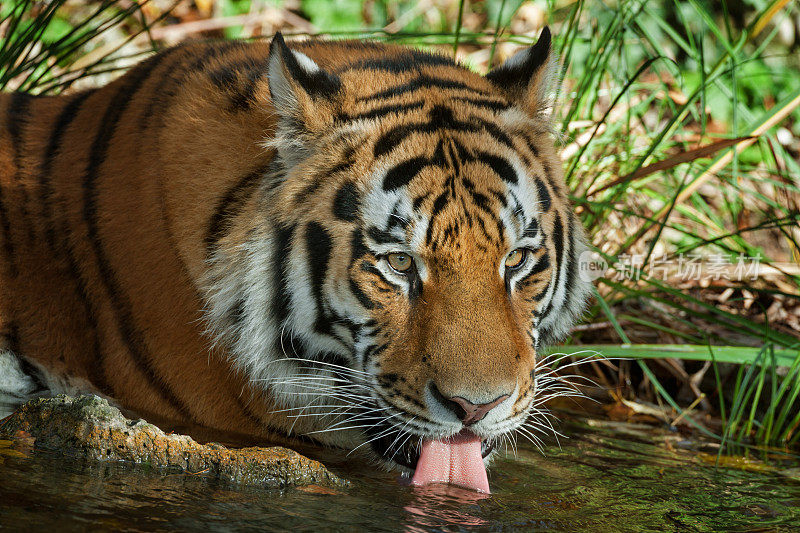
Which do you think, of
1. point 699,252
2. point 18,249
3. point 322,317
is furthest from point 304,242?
point 699,252

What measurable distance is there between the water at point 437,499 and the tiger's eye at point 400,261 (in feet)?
1.80

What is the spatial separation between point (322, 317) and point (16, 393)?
44.1 inches

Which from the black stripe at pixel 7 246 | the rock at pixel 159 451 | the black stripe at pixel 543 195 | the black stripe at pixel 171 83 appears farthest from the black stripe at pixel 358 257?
the black stripe at pixel 7 246

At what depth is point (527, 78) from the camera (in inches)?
105

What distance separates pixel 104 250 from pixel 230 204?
0.50m

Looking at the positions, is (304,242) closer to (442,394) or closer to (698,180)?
(442,394)

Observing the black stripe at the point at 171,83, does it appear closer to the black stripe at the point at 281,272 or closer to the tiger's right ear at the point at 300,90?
the tiger's right ear at the point at 300,90

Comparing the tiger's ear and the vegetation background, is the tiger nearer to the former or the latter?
the tiger's ear

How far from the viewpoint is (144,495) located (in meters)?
1.93

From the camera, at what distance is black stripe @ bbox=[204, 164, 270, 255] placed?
2477 millimetres

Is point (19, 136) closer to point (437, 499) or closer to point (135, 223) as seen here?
point (135, 223)

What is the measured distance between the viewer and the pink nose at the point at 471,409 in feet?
6.82

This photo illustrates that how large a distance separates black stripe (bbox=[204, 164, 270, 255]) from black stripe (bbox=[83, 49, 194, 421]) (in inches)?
15.4

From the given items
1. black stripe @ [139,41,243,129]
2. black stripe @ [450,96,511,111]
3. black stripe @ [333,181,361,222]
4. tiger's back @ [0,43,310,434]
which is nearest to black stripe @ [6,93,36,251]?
tiger's back @ [0,43,310,434]
